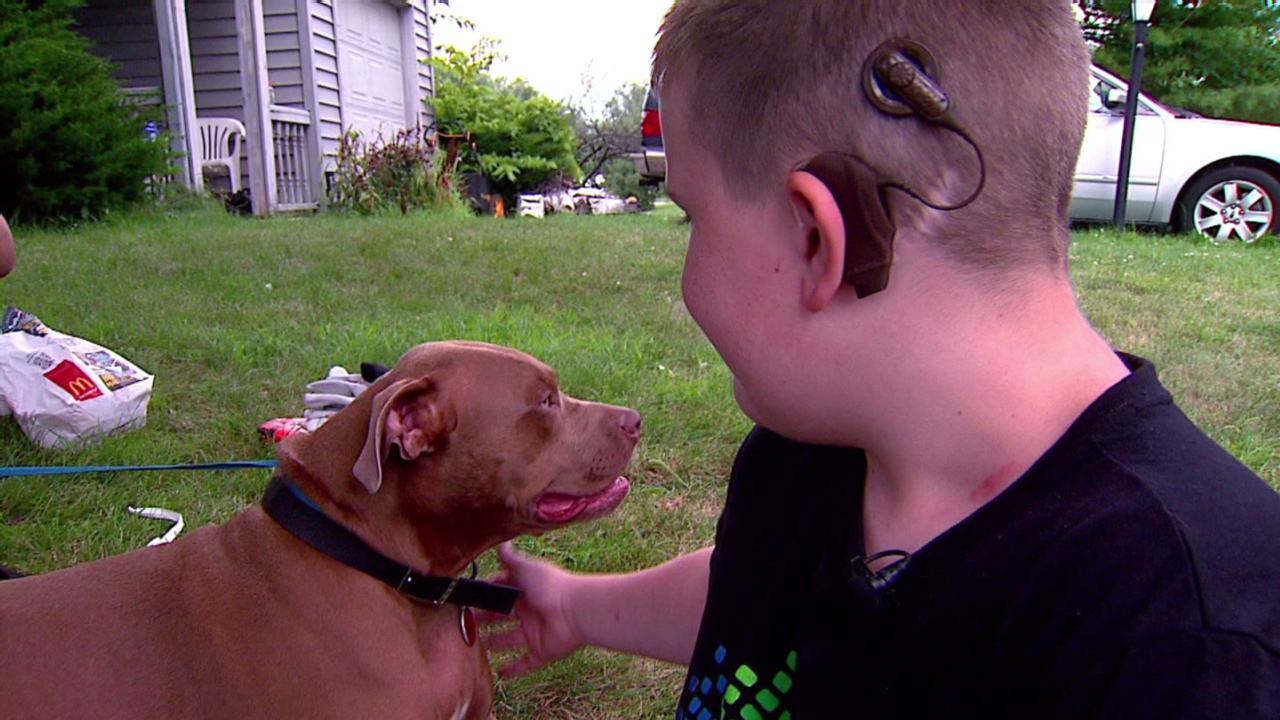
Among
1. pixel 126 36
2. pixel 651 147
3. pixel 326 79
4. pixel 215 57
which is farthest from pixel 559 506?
pixel 126 36

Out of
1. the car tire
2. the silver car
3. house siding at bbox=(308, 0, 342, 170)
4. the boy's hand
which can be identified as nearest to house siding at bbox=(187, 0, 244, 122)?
house siding at bbox=(308, 0, 342, 170)

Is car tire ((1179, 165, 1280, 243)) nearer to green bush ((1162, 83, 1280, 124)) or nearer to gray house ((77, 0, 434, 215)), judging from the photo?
green bush ((1162, 83, 1280, 124))

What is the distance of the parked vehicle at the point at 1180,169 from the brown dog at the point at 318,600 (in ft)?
26.5

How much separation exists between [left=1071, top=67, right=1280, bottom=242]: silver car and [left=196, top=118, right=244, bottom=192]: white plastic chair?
10469mm

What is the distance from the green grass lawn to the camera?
3.38 m

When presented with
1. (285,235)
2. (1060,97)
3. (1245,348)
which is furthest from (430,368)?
(285,235)

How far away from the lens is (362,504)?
2.20 metres

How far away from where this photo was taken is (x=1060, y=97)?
3.68 feet

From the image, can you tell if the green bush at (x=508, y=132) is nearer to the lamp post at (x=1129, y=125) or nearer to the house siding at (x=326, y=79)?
the house siding at (x=326, y=79)

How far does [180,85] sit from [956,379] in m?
Answer: 12.8

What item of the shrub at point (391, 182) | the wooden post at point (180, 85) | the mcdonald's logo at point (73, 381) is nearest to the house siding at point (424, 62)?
the shrub at point (391, 182)

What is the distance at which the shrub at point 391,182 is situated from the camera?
1288cm

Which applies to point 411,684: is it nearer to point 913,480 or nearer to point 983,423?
point 913,480

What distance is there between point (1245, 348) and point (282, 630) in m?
5.44
